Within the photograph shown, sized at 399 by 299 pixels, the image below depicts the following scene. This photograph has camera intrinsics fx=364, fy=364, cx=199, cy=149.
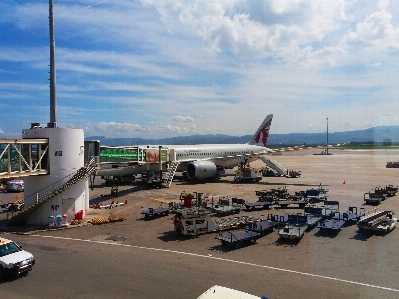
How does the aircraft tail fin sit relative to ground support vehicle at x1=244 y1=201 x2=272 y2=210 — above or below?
above

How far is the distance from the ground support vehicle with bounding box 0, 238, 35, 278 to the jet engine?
106 ft

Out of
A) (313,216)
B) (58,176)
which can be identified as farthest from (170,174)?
(313,216)

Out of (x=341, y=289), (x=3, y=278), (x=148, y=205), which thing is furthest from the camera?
(x=148, y=205)

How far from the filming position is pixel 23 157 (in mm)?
25500

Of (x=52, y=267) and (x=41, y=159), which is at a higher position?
(x=41, y=159)

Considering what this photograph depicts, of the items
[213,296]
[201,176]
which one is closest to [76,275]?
[213,296]

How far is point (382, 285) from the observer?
14.6m

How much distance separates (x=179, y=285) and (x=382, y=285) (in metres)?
8.14

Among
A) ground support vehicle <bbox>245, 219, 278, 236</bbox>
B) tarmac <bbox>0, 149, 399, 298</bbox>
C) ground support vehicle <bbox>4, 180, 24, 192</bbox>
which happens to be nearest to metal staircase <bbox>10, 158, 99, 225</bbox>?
tarmac <bbox>0, 149, 399, 298</bbox>

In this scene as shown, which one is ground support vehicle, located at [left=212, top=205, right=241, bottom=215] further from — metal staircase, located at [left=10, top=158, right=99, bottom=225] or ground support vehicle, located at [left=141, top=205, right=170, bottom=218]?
metal staircase, located at [left=10, top=158, right=99, bottom=225]

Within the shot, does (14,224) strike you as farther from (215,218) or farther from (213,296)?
(213,296)

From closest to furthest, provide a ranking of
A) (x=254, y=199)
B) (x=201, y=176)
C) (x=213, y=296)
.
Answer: (x=213, y=296), (x=254, y=199), (x=201, y=176)

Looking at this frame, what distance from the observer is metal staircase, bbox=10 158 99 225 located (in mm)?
26984

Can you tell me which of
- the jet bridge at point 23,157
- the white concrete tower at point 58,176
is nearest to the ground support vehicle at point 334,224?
the white concrete tower at point 58,176
